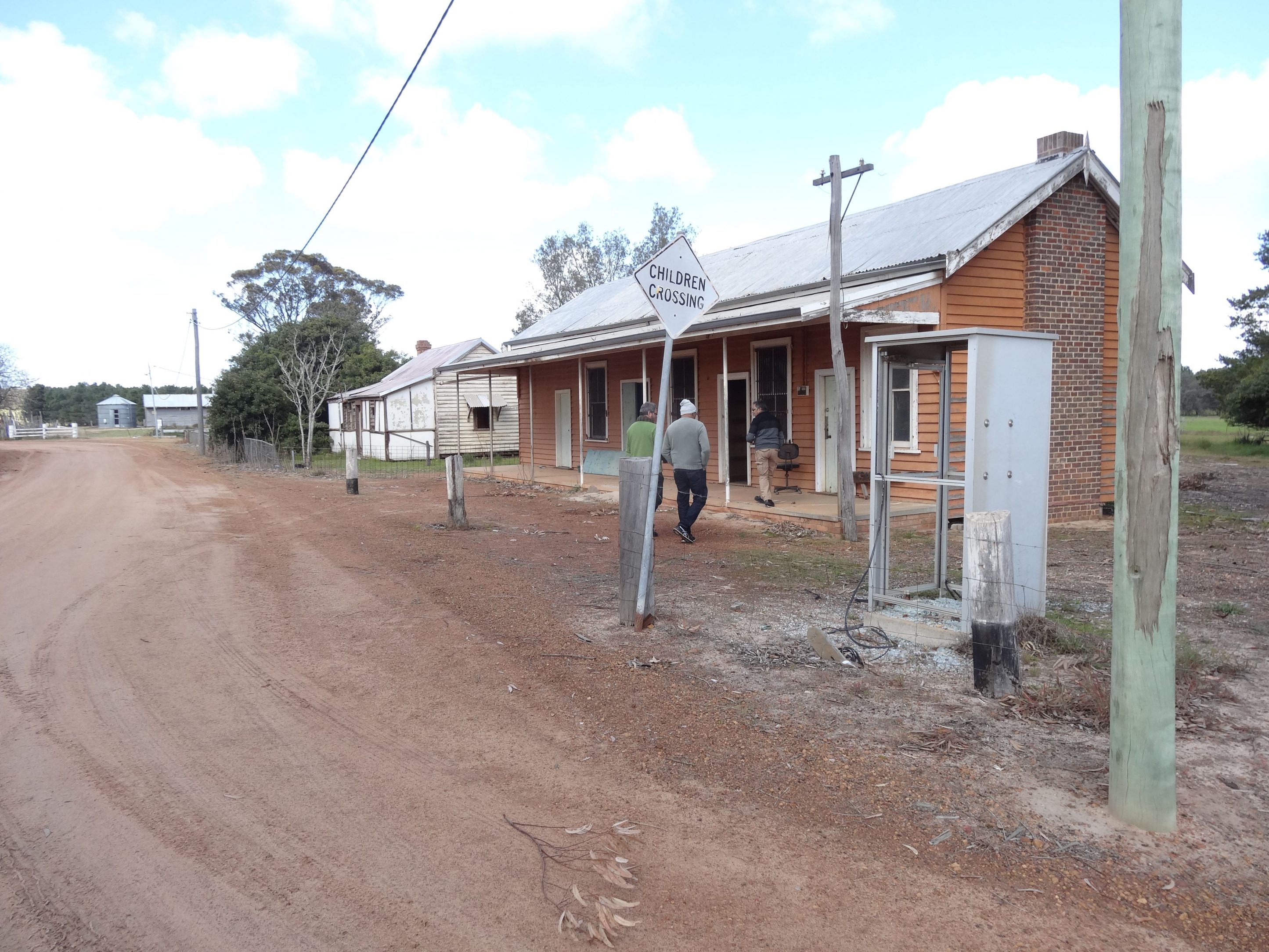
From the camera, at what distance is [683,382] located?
688 inches

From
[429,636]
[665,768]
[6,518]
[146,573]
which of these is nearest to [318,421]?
[6,518]

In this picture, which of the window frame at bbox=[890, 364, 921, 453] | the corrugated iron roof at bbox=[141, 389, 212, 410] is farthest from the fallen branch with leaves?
the corrugated iron roof at bbox=[141, 389, 212, 410]

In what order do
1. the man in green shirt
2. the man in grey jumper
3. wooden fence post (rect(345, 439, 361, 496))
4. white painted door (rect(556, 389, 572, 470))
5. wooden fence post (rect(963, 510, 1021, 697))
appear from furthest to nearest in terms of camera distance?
white painted door (rect(556, 389, 572, 470)), wooden fence post (rect(345, 439, 361, 496)), the man in green shirt, the man in grey jumper, wooden fence post (rect(963, 510, 1021, 697))

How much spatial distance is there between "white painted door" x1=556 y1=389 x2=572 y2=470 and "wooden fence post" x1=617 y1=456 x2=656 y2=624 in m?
15.5

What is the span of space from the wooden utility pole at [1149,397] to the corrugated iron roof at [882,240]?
7.61 m

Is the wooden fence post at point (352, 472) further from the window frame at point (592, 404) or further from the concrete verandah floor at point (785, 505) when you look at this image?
the window frame at point (592, 404)

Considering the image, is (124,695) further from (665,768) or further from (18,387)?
(18,387)

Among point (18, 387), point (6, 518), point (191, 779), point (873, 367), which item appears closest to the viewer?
point (191, 779)

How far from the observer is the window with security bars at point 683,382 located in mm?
17125

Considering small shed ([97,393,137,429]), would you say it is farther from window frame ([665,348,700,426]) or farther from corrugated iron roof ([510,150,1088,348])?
window frame ([665,348,700,426])

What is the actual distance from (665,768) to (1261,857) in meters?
2.33

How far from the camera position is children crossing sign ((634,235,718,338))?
605 cm

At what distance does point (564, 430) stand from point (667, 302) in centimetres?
1650

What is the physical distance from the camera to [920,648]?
19.3 feet
